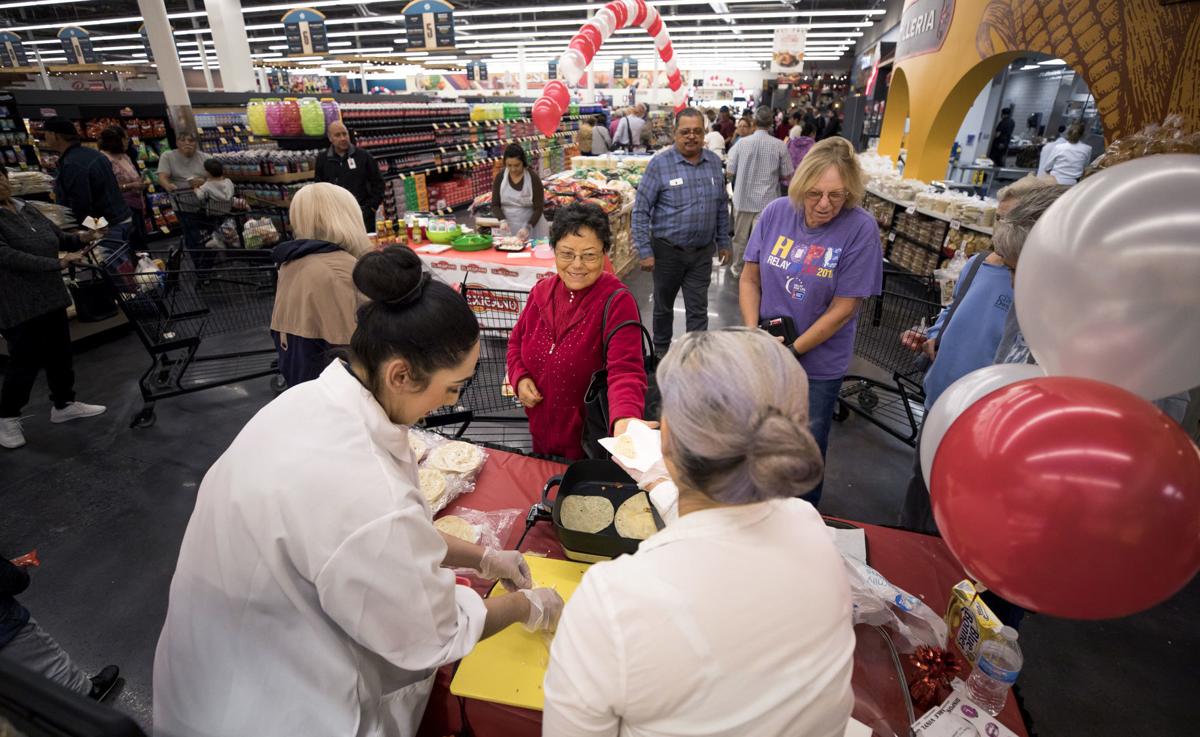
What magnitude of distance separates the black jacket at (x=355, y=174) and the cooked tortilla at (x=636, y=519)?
6055 millimetres

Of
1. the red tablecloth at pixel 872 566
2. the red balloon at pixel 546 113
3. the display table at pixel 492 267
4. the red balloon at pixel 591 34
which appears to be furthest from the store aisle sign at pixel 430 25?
the red tablecloth at pixel 872 566

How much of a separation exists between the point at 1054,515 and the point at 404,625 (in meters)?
1.19

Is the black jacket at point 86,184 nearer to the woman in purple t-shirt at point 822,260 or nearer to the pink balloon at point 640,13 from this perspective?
the woman in purple t-shirt at point 822,260

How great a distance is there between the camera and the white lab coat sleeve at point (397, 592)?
1.05 metres

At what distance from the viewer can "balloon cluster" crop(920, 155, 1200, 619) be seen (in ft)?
2.92

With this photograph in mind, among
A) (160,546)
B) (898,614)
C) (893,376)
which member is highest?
(898,614)

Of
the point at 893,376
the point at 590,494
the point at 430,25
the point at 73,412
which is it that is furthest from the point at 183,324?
the point at 430,25

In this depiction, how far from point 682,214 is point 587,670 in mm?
4253

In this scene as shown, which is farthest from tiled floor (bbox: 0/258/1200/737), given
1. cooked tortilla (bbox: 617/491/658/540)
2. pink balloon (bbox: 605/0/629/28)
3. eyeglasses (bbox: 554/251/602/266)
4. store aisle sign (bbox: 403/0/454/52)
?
store aisle sign (bbox: 403/0/454/52)

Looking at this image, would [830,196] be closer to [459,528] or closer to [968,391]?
[968,391]

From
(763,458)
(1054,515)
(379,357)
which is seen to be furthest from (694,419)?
(379,357)

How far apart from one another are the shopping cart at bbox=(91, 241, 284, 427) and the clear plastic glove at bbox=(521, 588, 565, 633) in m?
3.28

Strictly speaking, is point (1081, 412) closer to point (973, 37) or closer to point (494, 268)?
point (494, 268)

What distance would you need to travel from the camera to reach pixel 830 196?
2.53 metres
